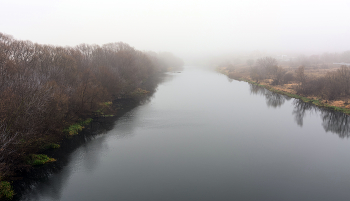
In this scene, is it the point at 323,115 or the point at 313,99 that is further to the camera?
the point at 313,99

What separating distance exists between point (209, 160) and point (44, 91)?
51.1 ft

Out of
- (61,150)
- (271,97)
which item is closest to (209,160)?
(61,150)

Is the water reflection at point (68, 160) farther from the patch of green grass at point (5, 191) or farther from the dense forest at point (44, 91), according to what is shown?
the dense forest at point (44, 91)

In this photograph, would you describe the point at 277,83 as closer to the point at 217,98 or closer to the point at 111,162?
the point at 217,98

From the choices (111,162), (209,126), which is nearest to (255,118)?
(209,126)

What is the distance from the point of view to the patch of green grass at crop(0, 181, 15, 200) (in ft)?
40.4

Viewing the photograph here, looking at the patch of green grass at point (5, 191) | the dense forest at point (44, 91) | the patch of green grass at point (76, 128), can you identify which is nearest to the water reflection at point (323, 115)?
the patch of green grass at point (76, 128)

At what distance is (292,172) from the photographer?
16.0 metres

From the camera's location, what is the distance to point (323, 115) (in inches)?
1190

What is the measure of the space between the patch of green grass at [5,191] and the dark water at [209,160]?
89cm

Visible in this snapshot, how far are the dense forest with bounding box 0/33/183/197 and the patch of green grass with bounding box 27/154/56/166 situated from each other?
0.47 metres

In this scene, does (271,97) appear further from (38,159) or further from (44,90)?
Answer: (38,159)

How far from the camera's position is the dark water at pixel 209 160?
13586mm

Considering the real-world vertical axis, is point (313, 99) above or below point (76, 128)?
below
